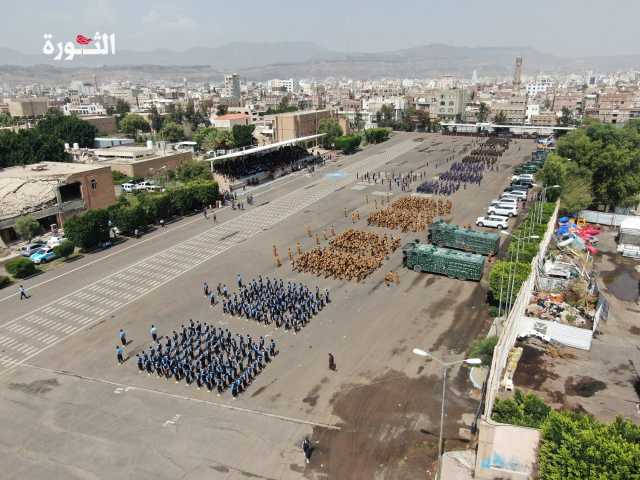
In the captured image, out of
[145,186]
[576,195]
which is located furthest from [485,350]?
[145,186]

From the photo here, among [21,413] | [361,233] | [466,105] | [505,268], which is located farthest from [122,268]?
[466,105]

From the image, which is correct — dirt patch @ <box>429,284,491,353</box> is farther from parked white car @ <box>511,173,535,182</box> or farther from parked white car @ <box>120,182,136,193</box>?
parked white car @ <box>120,182,136,193</box>

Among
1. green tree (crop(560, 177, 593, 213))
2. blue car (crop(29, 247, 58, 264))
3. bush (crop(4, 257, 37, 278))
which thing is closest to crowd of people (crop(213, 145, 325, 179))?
blue car (crop(29, 247, 58, 264))

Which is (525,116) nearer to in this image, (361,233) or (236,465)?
(361,233)

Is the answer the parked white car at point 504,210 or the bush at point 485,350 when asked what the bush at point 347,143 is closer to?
the parked white car at point 504,210

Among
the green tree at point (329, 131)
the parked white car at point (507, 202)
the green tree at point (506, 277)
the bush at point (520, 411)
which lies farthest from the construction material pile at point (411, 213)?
the green tree at point (329, 131)
